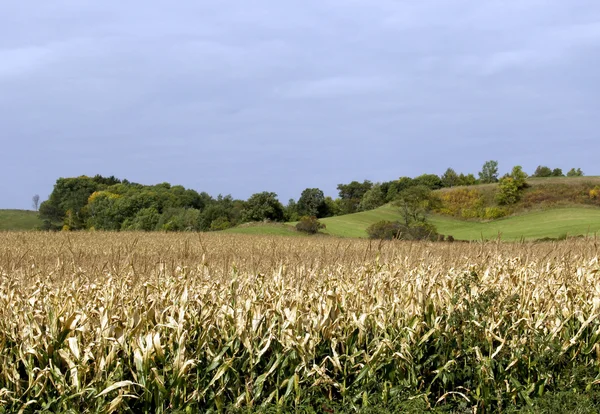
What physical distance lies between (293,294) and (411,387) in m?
1.51

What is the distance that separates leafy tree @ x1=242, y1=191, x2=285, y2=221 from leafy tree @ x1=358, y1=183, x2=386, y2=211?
78.4 ft

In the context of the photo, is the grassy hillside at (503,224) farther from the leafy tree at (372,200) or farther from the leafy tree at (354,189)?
the leafy tree at (354,189)

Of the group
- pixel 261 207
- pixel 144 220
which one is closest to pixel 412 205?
pixel 261 207

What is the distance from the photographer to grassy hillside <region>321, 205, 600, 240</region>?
41.3 meters

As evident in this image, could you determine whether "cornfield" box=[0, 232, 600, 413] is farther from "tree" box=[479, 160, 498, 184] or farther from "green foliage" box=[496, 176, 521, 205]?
"tree" box=[479, 160, 498, 184]

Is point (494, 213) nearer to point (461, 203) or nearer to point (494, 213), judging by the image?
point (494, 213)

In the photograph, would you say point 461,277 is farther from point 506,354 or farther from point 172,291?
point 172,291

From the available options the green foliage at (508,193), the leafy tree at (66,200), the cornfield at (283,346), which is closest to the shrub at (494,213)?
the green foliage at (508,193)

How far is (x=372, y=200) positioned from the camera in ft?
235

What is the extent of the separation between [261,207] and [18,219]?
5000 centimetres

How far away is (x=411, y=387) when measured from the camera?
4969 mm

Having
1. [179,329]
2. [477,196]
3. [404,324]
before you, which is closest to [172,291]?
[179,329]

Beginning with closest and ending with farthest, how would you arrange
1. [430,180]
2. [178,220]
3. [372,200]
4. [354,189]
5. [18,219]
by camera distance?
[178,220]
[372,200]
[430,180]
[18,219]
[354,189]

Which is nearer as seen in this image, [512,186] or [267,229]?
[267,229]
